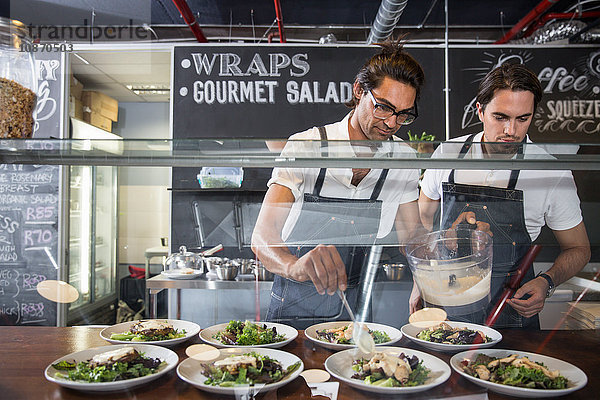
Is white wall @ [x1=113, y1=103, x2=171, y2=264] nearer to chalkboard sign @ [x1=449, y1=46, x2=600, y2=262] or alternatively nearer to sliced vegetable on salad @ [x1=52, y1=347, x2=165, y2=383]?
sliced vegetable on salad @ [x1=52, y1=347, x2=165, y2=383]

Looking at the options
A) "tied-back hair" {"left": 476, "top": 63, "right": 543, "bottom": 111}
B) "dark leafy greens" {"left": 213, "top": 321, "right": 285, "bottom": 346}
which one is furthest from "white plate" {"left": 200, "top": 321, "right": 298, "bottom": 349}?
"tied-back hair" {"left": 476, "top": 63, "right": 543, "bottom": 111}

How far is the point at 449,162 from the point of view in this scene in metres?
Result: 0.93

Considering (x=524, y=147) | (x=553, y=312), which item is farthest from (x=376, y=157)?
(x=553, y=312)

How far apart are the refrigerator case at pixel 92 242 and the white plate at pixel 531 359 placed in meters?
0.74

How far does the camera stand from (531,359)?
0.92 meters

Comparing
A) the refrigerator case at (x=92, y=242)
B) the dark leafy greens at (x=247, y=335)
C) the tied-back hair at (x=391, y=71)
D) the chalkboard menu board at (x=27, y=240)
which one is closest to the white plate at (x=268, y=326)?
the dark leafy greens at (x=247, y=335)

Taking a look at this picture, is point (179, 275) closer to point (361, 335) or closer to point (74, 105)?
point (361, 335)

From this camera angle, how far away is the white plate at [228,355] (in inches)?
32.5

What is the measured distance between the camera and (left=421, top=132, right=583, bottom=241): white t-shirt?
3.16 ft

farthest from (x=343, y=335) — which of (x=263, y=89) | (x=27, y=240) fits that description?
(x=263, y=89)

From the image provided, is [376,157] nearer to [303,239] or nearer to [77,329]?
[303,239]

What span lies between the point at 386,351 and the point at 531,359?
0.30m

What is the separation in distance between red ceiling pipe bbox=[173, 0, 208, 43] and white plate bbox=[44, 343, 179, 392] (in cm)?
349

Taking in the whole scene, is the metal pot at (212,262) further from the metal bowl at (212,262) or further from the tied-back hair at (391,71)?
the tied-back hair at (391,71)
